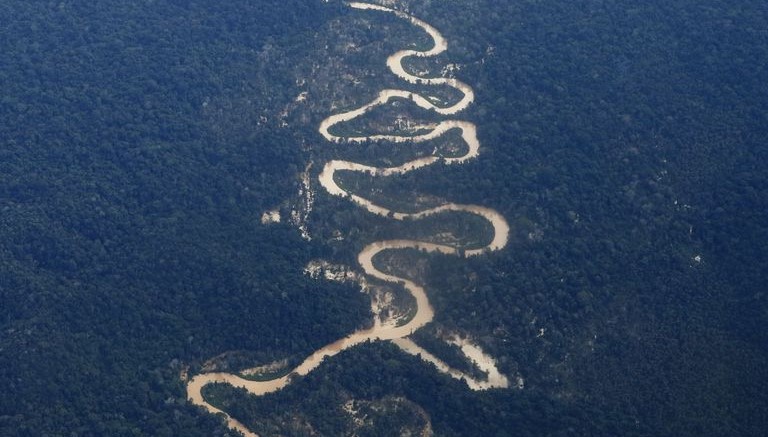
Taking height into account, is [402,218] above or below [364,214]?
above

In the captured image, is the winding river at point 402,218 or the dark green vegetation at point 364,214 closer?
the dark green vegetation at point 364,214

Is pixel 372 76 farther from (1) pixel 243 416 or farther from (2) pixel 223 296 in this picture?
(1) pixel 243 416

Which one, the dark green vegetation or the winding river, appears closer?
the dark green vegetation

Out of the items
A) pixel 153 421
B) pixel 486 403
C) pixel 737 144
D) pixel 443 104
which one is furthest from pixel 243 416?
pixel 737 144
